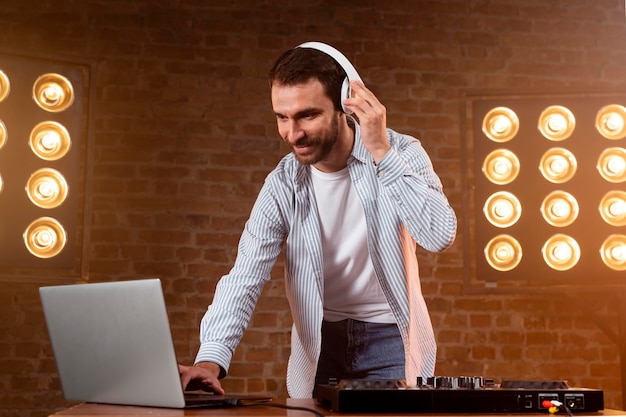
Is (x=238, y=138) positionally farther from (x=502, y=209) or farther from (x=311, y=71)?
(x=311, y=71)

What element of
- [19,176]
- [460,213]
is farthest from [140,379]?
[460,213]

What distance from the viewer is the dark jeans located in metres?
1.99

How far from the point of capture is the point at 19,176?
2.94 metres

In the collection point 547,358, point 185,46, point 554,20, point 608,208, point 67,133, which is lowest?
point 547,358

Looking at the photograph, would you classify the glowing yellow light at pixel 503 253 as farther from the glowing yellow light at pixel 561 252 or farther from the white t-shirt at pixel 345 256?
the white t-shirt at pixel 345 256

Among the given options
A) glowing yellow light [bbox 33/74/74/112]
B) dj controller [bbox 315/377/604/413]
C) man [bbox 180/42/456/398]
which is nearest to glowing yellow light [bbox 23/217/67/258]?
glowing yellow light [bbox 33/74/74/112]

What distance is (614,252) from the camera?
299 centimetres

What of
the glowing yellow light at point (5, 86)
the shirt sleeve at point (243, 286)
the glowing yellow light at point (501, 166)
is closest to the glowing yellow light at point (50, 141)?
the glowing yellow light at point (5, 86)

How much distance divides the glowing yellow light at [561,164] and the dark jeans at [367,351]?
1.32 meters

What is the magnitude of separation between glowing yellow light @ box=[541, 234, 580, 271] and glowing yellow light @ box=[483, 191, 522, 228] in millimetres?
163

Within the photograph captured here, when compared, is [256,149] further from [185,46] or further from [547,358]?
[547,358]

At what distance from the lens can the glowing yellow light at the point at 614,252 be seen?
298cm

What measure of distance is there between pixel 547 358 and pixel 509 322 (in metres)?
0.23

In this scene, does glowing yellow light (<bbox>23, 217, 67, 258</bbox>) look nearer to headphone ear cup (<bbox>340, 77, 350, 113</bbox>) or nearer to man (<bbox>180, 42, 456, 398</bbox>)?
man (<bbox>180, 42, 456, 398</bbox>)
